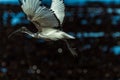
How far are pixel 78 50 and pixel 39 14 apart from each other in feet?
18.1

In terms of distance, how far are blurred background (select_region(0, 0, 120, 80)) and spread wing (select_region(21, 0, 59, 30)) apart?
5250 mm

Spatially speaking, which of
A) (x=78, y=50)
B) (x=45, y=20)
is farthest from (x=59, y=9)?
(x=78, y=50)

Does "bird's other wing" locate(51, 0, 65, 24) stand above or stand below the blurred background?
above

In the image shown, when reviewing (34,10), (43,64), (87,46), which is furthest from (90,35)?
(34,10)

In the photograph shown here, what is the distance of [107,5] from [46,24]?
18.2 ft

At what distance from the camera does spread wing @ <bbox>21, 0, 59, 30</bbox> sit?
291 centimetres

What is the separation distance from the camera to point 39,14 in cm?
294

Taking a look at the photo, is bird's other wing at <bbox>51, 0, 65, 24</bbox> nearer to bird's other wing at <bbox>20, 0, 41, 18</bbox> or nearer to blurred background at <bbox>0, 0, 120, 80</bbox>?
bird's other wing at <bbox>20, 0, 41, 18</bbox>

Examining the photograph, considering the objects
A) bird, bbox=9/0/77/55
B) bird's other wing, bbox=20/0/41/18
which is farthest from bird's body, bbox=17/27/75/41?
bird's other wing, bbox=20/0/41/18

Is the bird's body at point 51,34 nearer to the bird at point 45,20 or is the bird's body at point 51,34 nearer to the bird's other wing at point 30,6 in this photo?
the bird at point 45,20

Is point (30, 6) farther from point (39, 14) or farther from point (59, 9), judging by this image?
point (59, 9)

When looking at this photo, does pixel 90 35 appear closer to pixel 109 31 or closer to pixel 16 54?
pixel 109 31

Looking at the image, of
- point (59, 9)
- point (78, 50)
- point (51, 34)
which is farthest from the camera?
point (78, 50)

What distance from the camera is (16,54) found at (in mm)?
8547
